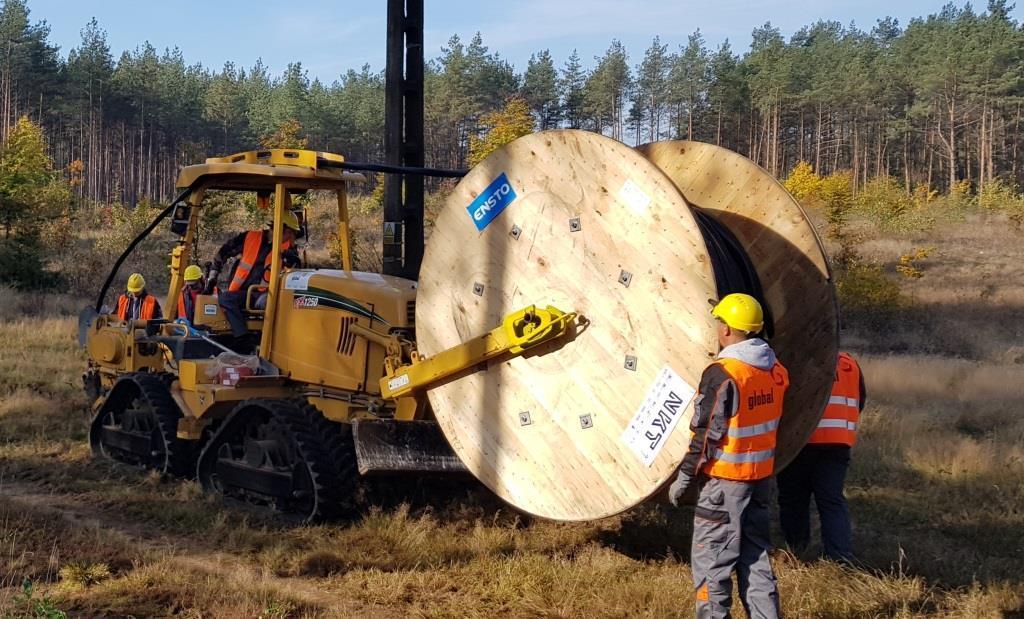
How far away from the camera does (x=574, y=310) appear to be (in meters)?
5.80

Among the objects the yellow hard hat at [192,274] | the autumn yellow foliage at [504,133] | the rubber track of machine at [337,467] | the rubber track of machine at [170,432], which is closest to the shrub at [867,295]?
the autumn yellow foliage at [504,133]

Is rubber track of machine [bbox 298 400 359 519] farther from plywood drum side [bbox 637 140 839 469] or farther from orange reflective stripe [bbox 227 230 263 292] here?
plywood drum side [bbox 637 140 839 469]

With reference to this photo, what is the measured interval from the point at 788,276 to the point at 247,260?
4456 mm

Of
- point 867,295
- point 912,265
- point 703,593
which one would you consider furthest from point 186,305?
point 912,265

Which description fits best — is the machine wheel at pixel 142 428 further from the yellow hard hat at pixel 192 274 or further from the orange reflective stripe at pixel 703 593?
the orange reflective stripe at pixel 703 593

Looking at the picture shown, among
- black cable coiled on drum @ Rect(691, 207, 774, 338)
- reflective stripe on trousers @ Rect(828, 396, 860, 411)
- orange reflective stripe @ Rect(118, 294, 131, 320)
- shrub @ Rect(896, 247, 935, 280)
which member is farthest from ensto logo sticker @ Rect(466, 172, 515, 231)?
shrub @ Rect(896, 247, 935, 280)

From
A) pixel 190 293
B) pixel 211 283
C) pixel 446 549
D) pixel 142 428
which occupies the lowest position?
pixel 446 549

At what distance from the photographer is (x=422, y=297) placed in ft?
21.9

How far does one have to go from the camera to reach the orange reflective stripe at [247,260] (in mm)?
8336

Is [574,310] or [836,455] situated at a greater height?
[574,310]

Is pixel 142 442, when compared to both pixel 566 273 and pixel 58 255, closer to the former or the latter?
pixel 566 273

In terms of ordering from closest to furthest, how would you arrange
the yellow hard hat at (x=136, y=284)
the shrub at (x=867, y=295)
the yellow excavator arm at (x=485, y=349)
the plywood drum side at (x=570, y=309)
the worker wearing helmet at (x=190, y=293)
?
the plywood drum side at (x=570, y=309)
the yellow excavator arm at (x=485, y=349)
the worker wearing helmet at (x=190, y=293)
the yellow hard hat at (x=136, y=284)
the shrub at (x=867, y=295)

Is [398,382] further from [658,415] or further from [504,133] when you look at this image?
[504,133]

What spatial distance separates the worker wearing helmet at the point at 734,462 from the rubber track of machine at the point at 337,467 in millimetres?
2947
